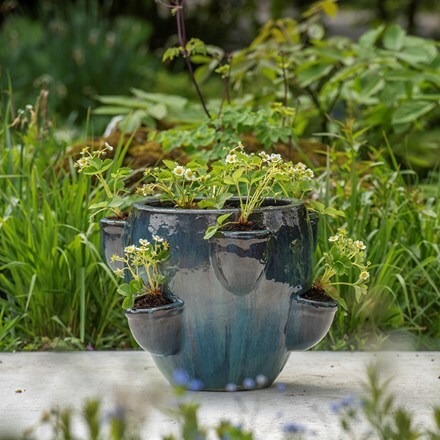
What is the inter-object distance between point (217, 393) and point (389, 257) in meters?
1.12

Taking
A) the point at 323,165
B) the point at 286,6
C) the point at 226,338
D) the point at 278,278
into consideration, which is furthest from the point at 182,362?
the point at 286,6

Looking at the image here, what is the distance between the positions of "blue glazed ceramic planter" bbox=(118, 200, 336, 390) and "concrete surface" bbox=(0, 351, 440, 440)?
107 mm

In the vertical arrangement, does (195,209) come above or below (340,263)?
above

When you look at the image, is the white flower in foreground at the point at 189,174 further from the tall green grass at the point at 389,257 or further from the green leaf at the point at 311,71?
the green leaf at the point at 311,71

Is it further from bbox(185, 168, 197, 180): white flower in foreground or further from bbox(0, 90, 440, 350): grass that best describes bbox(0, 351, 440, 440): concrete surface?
bbox(185, 168, 197, 180): white flower in foreground

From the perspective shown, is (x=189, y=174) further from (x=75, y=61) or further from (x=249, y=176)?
(x=75, y=61)

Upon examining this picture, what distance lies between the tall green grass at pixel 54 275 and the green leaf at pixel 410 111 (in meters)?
1.74

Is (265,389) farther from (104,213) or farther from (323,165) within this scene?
(323,165)

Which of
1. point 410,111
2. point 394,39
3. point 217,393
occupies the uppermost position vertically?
point 394,39

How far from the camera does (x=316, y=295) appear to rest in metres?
2.99

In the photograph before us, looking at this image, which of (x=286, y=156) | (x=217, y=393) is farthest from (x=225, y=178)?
(x=286, y=156)

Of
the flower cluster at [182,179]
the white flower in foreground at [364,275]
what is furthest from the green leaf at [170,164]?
the white flower in foreground at [364,275]

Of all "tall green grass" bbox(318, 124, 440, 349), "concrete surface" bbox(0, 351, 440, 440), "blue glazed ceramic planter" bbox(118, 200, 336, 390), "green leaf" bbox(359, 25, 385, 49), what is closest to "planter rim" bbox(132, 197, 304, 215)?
"blue glazed ceramic planter" bbox(118, 200, 336, 390)

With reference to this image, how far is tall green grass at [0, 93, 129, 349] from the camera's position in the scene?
3812 mm
